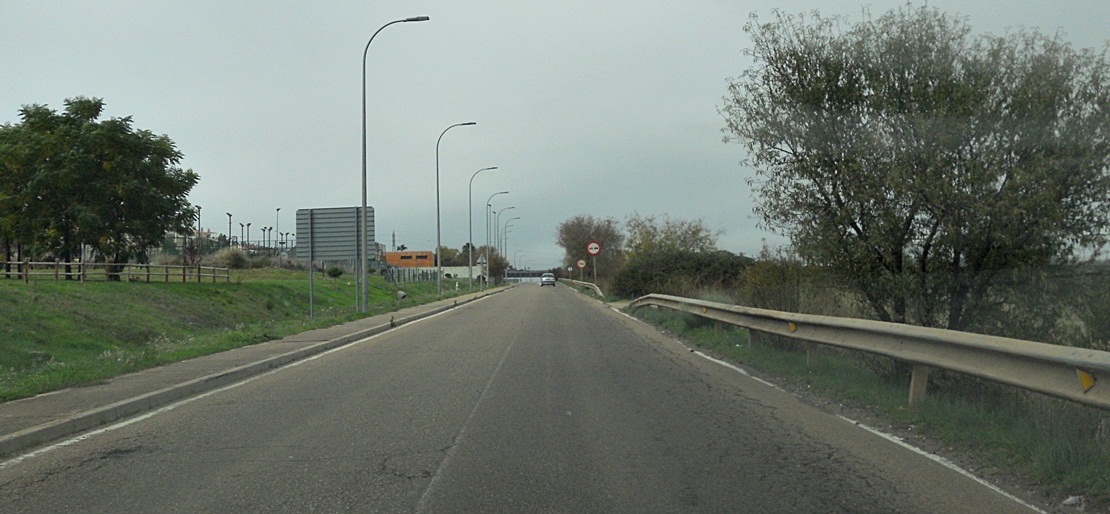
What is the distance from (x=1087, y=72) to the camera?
9.83m

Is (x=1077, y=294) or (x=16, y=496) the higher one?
(x=1077, y=294)

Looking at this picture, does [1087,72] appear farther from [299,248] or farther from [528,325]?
[299,248]

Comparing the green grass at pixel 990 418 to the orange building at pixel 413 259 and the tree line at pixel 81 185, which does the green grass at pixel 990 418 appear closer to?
the tree line at pixel 81 185

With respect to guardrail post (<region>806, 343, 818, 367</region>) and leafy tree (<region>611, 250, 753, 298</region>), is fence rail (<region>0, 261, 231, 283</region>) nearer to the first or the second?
leafy tree (<region>611, 250, 753, 298</region>)

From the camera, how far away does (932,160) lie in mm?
10234

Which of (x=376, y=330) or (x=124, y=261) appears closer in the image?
(x=376, y=330)

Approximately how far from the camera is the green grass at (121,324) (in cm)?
1342

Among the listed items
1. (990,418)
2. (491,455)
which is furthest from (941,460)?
(491,455)

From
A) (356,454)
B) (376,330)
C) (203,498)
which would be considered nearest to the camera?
(203,498)

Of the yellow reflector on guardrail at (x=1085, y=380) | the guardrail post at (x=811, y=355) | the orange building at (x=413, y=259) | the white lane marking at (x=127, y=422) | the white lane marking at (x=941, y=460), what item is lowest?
the white lane marking at (x=941, y=460)

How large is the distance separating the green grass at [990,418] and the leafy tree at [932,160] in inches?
54.0

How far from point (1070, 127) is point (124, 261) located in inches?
1775

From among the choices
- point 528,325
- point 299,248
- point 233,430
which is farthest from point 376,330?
point 233,430

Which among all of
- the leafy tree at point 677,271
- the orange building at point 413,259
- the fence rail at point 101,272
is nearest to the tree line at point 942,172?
the leafy tree at point 677,271
